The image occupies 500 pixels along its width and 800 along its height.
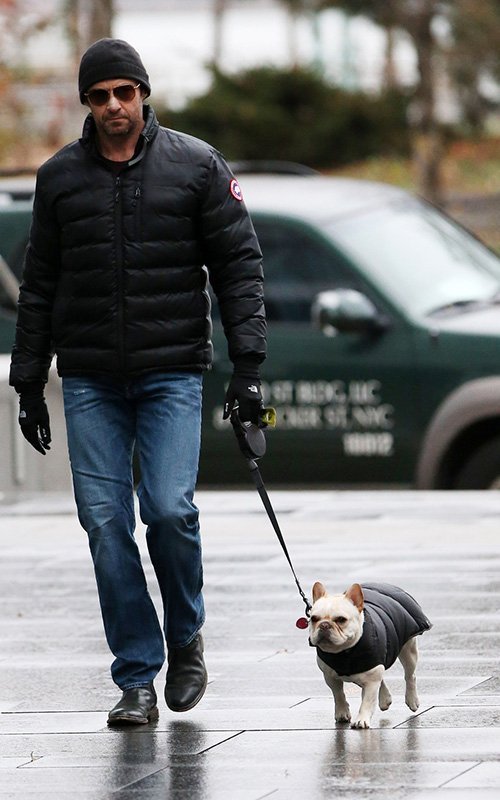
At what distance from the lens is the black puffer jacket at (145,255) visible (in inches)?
226

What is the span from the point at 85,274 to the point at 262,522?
171 inches

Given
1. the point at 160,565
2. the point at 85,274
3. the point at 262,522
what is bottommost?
the point at 262,522

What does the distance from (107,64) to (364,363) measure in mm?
4896

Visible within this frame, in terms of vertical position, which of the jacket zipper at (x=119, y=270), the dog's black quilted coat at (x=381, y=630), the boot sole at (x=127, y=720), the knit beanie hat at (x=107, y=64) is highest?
the knit beanie hat at (x=107, y=64)

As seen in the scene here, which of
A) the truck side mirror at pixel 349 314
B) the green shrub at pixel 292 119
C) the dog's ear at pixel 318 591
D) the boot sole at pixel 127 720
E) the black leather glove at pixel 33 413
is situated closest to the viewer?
the dog's ear at pixel 318 591

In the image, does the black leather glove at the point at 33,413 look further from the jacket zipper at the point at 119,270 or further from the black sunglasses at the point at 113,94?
the black sunglasses at the point at 113,94

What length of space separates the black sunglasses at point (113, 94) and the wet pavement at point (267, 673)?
5.81 feet

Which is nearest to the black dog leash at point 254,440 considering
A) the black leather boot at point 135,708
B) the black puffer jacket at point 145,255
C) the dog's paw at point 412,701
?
the black puffer jacket at point 145,255

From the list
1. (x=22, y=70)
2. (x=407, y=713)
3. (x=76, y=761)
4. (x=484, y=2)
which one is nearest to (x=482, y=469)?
(x=407, y=713)

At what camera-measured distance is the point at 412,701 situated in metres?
5.65

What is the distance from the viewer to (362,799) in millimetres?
4680

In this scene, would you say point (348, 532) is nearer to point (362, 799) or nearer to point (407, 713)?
point (407, 713)

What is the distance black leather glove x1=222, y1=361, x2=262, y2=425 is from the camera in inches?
228

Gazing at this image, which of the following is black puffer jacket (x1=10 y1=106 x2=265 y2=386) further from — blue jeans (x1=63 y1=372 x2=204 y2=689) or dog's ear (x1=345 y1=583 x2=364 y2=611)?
dog's ear (x1=345 y1=583 x2=364 y2=611)
